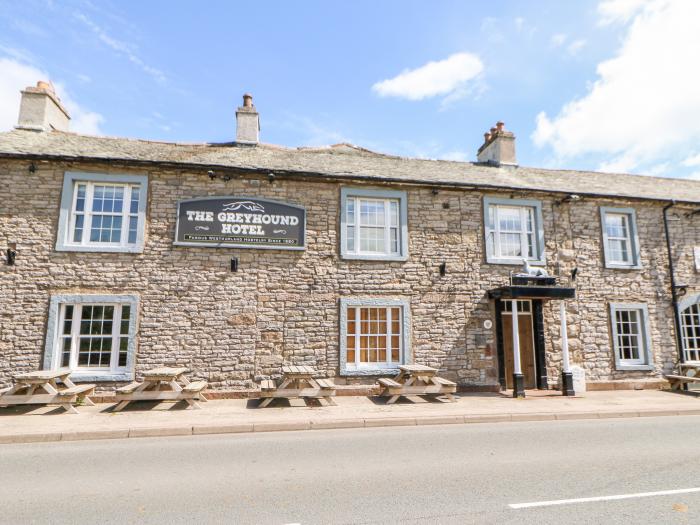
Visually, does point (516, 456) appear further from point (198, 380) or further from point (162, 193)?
point (162, 193)

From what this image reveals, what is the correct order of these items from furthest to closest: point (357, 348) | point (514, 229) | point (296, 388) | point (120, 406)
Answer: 1. point (514, 229)
2. point (357, 348)
3. point (296, 388)
4. point (120, 406)

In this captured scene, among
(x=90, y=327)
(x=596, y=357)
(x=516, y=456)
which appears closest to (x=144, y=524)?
(x=516, y=456)

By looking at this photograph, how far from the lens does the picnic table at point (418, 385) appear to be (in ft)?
33.2

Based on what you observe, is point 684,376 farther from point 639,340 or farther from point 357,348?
point 357,348

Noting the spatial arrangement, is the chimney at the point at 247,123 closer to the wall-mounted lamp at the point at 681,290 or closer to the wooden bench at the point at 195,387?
the wooden bench at the point at 195,387

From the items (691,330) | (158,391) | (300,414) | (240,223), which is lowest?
(300,414)

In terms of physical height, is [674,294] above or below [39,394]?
above

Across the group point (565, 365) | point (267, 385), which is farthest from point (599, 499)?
point (565, 365)

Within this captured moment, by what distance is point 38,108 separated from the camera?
12.4m

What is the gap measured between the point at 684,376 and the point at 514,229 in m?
6.80

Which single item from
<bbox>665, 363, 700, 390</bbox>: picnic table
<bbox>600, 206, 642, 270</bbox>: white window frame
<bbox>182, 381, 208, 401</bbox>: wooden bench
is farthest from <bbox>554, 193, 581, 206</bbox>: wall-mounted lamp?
<bbox>182, 381, 208, 401</bbox>: wooden bench

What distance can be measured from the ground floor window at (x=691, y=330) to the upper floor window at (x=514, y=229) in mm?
5411

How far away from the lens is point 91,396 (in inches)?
393

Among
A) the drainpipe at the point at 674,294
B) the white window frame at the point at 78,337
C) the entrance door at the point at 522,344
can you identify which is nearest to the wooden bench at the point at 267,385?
the white window frame at the point at 78,337
